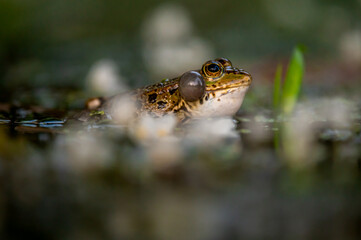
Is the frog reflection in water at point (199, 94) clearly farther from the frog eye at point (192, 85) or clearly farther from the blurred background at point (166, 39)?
the blurred background at point (166, 39)

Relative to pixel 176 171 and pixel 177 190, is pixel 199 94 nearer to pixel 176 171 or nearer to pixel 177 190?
pixel 176 171

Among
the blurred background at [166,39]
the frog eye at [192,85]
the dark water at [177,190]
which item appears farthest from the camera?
the blurred background at [166,39]

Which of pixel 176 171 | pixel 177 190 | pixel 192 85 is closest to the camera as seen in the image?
pixel 177 190

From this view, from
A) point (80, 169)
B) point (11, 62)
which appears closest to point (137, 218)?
point (80, 169)

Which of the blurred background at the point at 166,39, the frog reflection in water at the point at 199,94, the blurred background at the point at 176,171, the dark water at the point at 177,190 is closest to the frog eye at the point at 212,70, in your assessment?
the frog reflection in water at the point at 199,94

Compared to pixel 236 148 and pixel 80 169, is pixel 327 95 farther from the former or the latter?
pixel 80 169

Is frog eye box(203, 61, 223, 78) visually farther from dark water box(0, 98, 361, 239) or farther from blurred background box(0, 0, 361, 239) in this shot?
dark water box(0, 98, 361, 239)

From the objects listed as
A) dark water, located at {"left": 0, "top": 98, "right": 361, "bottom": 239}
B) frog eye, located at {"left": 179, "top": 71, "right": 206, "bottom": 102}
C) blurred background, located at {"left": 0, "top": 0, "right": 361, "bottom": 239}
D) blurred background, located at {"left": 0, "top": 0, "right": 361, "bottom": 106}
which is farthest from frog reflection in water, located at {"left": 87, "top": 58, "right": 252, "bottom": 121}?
blurred background, located at {"left": 0, "top": 0, "right": 361, "bottom": 106}

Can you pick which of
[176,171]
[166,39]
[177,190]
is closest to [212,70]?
[176,171]
